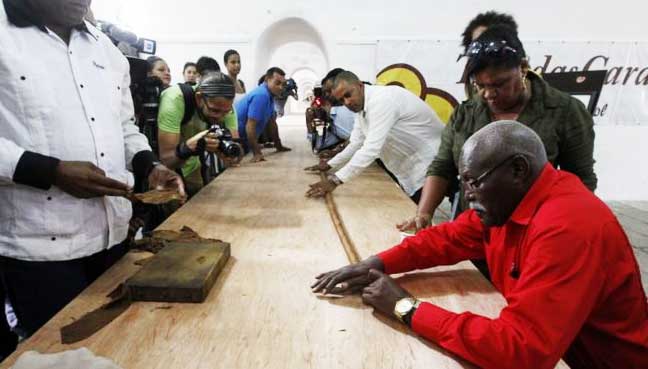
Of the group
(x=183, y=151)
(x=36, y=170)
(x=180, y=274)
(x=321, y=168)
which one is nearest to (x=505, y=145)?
(x=180, y=274)

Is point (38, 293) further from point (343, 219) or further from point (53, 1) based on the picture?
point (343, 219)

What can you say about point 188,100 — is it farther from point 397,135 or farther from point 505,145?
point 505,145

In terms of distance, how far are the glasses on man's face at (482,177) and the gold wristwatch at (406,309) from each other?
12.3 inches

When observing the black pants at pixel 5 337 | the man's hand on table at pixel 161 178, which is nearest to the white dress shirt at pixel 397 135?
the man's hand on table at pixel 161 178

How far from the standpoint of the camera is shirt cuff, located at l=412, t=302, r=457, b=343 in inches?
32.1

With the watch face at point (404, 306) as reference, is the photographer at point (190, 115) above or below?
above

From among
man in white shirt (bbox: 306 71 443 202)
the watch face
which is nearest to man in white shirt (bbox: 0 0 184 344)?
the watch face

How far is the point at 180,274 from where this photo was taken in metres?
1.00

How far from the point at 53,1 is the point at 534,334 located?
4.73 feet

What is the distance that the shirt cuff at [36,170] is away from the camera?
0.98 meters

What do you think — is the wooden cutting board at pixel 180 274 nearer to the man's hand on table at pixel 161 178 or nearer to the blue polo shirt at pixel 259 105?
the man's hand on table at pixel 161 178

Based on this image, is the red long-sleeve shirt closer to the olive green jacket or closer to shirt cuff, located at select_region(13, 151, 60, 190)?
the olive green jacket

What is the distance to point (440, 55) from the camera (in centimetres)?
530

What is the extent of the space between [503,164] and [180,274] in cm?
85
